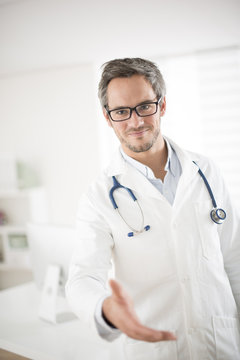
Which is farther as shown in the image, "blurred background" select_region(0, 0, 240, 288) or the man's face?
"blurred background" select_region(0, 0, 240, 288)

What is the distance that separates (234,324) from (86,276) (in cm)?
57

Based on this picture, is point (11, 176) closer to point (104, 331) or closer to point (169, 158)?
point (169, 158)

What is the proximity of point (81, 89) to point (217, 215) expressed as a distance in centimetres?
226

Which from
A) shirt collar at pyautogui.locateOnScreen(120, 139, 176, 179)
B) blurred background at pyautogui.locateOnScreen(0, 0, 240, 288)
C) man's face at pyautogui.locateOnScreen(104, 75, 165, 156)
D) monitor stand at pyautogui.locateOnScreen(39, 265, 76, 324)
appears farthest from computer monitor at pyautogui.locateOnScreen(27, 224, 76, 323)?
blurred background at pyautogui.locateOnScreen(0, 0, 240, 288)

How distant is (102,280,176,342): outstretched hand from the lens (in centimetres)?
71

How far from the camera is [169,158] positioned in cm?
128

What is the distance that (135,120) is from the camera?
44.1 inches

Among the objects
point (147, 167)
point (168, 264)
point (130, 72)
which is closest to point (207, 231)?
point (168, 264)

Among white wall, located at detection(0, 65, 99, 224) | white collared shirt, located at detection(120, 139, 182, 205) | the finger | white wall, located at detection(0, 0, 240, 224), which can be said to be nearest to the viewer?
the finger

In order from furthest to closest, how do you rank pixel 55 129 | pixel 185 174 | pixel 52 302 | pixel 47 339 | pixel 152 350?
pixel 55 129
pixel 52 302
pixel 47 339
pixel 185 174
pixel 152 350

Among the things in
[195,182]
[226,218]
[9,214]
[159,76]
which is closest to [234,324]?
[226,218]

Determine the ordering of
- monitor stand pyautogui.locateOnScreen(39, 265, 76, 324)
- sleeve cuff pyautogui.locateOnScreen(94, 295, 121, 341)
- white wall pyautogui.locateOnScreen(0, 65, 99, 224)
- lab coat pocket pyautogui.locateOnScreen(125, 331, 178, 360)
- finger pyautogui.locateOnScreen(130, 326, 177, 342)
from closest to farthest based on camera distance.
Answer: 1. finger pyautogui.locateOnScreen(130, 326, 177, 342)
2. sleeve cuff pyautogui.locateOnScreen(94, 295, 121, 341)
3. lab coat pocket pyautogui.locateOnScreen(125, 331, 178, 360)
4. monitor stand pyautogui.locateOnScreen(39, 265, 76, 324)
5. white wall pyautogui.locateOnScreen(0, 65, 99, 224)

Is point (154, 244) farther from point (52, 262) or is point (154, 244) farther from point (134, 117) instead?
point (52, 262)

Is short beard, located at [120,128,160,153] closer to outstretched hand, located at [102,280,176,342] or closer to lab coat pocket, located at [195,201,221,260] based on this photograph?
lab coat pocket, located at [195,201,221,260]
